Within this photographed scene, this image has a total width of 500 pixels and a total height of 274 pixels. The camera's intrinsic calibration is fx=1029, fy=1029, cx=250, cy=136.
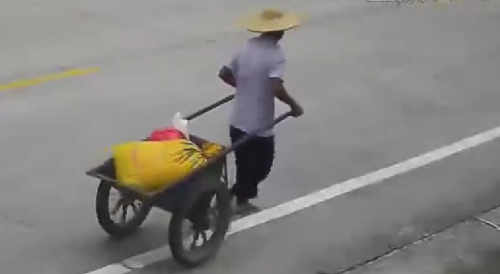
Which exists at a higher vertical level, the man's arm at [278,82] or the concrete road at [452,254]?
the man's arm at [278,82]

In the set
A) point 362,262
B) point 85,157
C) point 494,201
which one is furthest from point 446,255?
point 85,157

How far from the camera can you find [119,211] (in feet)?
20.9

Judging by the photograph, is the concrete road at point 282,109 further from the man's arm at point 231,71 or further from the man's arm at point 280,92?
the man's arm at point 231,71

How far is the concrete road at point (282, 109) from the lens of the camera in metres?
6.45

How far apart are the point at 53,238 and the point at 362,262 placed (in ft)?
6.28

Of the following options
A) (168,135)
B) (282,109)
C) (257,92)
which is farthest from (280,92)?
(282,109)

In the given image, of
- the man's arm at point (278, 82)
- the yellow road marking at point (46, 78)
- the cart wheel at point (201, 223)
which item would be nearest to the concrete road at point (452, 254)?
the cart wheel at point (201, 223)

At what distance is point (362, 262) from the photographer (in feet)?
20.5

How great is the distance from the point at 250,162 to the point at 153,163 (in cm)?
108

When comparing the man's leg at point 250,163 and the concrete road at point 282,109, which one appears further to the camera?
the man's leg at point 250,163

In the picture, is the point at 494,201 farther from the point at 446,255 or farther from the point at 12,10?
the point at 12,10

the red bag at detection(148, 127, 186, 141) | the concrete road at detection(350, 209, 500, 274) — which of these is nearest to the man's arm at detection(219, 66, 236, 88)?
the red bag at detection(148, 127, 186, 141)

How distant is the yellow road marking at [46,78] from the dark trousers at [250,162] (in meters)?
3.70

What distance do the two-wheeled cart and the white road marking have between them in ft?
0.81
